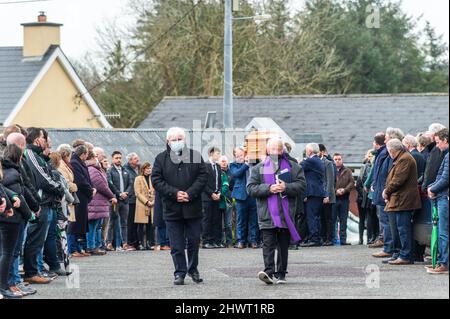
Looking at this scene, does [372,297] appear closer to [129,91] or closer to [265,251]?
[265,251]

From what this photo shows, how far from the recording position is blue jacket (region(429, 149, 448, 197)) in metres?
17.0

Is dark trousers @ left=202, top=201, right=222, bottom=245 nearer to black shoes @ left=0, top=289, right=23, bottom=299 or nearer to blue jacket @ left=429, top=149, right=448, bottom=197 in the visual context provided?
blue jacket @ left=429, top=149, right=448, bottom=197

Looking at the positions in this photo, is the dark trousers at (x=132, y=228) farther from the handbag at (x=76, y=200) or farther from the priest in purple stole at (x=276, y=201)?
the priest in purple stole at (x=276, y=201)

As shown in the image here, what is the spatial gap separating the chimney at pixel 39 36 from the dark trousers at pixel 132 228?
21889mm

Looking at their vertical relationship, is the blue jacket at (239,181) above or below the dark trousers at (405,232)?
above

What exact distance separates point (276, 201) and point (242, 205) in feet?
27.3

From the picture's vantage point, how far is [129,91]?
172ft

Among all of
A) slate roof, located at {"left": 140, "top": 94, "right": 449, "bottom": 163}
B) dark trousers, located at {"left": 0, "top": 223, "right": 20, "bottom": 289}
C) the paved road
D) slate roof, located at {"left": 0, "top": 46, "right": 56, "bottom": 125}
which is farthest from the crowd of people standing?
slate roof, located at {"left": 0, "top": 46, "right": 56, "bottom": 125}

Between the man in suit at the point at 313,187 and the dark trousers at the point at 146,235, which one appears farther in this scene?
the dark trousers at the point at 146,235

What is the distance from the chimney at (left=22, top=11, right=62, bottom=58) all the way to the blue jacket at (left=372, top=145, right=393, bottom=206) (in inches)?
1056

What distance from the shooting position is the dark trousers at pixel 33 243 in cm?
1681

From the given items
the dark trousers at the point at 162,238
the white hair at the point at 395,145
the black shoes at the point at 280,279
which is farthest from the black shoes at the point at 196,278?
the dark trousers at the point at 162,238

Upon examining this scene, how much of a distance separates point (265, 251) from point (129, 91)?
36391 mm

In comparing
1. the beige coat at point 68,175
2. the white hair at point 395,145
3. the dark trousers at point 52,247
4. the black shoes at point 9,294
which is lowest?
the black shoes at point 9,294
